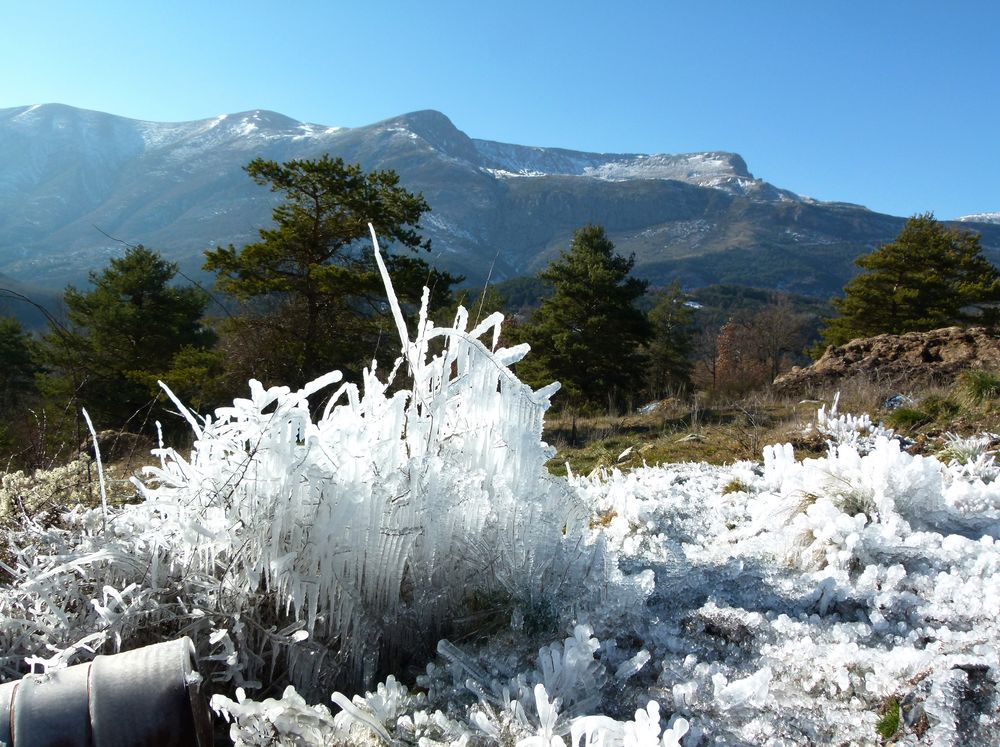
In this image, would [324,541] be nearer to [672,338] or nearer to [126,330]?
[126,330]

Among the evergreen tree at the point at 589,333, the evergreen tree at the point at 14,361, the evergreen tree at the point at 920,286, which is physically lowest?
the evergreen tree at the point at 14,361

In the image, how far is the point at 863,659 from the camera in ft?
4.53

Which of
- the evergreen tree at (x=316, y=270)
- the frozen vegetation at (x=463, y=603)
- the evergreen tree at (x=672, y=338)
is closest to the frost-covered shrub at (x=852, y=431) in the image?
the frozen vegetation at (x=463, y=603)

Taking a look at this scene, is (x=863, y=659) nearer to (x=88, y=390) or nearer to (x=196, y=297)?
(x=88, y=390)

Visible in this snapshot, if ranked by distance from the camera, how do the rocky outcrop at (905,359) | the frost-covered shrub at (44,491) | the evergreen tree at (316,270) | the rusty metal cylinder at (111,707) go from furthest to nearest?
the evergreen tree at (316,270) → the rocky outcrop at (905,359) → the frost-covered shrub at (44,491) → the rusty metal cylinder at (111,707)

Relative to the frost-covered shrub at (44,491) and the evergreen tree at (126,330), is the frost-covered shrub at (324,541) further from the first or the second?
the evergreen tree at (126,330)

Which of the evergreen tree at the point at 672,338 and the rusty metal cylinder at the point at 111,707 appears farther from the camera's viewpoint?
the evergreen tree at the point at 672,338

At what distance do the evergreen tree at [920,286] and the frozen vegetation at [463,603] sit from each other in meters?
29.0

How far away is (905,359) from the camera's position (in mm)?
12172

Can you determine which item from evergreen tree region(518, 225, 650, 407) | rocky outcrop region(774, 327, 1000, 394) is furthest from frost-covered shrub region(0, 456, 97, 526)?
evergreen tree region(518, 225, 650, 407)

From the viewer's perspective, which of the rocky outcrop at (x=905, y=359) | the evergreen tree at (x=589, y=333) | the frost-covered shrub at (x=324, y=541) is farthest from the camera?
the evergreen tree at (x=589, y=333)

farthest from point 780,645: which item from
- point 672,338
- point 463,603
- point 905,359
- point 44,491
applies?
point 672,338

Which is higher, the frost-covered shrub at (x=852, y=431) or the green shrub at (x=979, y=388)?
the green shrub at (x=979, y=388)

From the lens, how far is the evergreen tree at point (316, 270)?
48.1 feet
